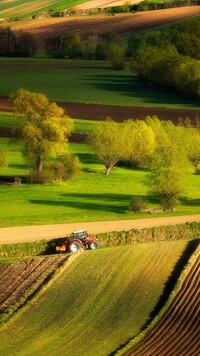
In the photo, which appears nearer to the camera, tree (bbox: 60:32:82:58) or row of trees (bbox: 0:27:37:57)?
tree (bbox: 60:32:82:58)

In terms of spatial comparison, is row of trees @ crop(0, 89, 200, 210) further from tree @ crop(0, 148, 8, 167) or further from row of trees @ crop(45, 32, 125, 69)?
row of trees @ crop(45, 32, 125, 69)

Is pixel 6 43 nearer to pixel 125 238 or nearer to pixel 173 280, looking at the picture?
pixel 125 238

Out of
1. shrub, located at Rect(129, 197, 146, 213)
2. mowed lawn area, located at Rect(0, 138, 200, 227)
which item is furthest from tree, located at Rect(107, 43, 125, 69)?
shrub, located at Rect(129, 197, 146, 213)

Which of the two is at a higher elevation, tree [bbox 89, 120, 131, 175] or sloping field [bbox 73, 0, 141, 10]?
sloping field [bbox 73, 0, 141, 10]

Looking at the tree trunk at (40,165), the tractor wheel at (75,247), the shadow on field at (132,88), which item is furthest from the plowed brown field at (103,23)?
the tractor wheel at (75,247)

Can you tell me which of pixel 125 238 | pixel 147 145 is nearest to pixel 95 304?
pixel 125 238

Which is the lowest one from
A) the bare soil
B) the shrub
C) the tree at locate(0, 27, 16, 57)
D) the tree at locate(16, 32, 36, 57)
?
the shrub

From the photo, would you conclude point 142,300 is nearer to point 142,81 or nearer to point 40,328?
point 40,328
